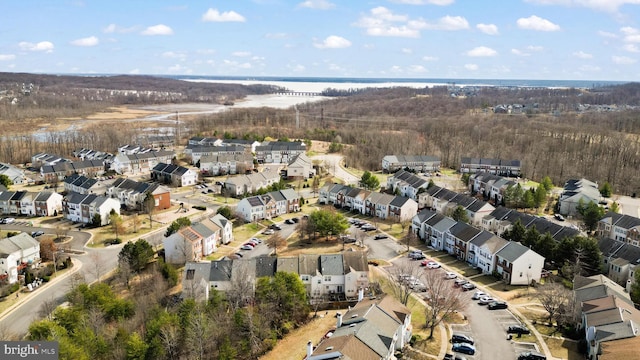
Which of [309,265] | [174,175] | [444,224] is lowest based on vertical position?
[309,265]

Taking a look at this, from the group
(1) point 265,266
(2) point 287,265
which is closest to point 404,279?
(2) point 287,265

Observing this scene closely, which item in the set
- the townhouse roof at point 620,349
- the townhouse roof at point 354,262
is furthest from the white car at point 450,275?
the townhouse roof at point 620,349

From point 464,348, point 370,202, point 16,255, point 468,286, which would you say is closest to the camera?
point 464,348

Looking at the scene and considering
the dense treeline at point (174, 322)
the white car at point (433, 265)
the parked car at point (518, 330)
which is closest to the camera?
the dense treeline at point (174, 322)

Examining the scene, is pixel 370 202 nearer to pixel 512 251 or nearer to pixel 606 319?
pixel 512 251

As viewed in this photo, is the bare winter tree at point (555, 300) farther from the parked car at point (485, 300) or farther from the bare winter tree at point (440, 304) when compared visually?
the bare winter tree at point (440, 304)

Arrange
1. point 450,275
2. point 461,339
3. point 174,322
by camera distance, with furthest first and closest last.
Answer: point 450,275 < point 461,339 < point 174,322
